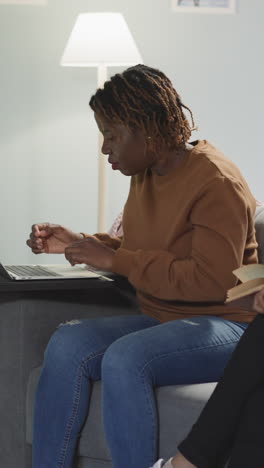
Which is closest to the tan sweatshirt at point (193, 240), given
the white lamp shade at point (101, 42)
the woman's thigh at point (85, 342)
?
the woman's thigh at point (85, 342)

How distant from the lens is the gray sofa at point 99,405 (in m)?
1.67

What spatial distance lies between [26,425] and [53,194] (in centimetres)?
200

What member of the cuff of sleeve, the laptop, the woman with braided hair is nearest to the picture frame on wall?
the laptop

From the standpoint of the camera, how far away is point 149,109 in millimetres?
1931

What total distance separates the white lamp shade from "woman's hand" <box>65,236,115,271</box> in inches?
62.9

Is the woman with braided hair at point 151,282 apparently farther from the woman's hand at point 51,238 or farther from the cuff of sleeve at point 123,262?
the woman's hand at point 51,238

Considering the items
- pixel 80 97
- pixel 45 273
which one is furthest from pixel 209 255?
pixel 80 97

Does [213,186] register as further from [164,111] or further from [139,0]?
[139,0]

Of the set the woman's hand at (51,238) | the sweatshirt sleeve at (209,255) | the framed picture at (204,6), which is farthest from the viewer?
the framed picture at (204,6)

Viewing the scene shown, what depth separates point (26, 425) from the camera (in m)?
1.99

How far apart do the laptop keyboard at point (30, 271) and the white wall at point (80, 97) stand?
1.61 meters

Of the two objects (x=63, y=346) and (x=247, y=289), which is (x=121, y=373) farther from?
(x=247, y=289)

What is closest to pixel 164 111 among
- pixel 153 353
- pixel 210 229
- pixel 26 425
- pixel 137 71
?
pixel 137 71

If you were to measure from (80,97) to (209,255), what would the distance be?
2.19 metres
